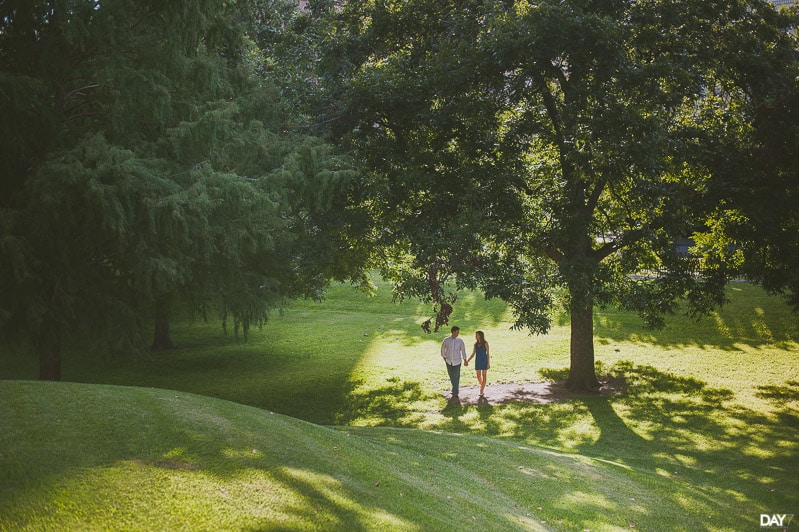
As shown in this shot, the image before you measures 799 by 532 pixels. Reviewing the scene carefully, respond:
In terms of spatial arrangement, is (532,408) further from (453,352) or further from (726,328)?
(726,328)

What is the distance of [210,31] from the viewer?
13.6 meters

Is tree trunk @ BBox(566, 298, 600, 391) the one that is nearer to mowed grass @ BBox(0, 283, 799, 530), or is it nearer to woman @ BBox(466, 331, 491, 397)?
mowed grass @ BBox(0, 283, 799, 530)

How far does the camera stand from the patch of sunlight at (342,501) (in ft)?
19.7

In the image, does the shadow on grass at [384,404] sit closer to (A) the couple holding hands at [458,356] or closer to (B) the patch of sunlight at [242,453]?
(A) the couple holding hands at [458,356]

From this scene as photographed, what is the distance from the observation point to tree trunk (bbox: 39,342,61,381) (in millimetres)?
12497

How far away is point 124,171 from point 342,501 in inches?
255

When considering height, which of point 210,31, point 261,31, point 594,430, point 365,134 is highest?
point 261,31

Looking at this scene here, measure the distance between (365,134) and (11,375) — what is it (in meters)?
12.4

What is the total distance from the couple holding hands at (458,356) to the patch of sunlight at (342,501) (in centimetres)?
980

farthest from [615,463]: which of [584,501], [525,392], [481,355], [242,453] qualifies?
[242,453]

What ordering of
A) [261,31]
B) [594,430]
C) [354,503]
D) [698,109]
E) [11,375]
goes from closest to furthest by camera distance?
[354,503] < [594,430] < [698,109] < [261,31] < [11,375]

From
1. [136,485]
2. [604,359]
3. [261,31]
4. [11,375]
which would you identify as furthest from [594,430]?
[11,375]

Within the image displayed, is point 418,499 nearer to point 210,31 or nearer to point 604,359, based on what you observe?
point 210,31

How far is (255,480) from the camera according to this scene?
20.5ft
